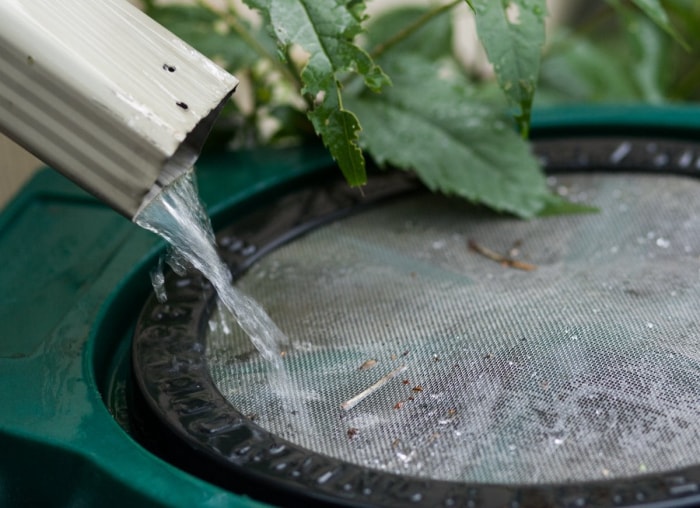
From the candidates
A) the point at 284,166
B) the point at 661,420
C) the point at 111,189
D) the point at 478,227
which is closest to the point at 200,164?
the point at 284,166

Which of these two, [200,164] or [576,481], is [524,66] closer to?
[576,481]

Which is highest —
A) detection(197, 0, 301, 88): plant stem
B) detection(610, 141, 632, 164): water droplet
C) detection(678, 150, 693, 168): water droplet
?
detection(197, 0, 301, 88): plant stem

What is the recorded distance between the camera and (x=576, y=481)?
2.24 feet

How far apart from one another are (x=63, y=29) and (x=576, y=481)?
542 mm

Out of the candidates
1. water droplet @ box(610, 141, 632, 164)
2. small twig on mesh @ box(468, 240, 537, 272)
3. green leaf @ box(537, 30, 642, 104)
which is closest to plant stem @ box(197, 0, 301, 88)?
small twig on mesh @ box(468, 240, 537, 272)

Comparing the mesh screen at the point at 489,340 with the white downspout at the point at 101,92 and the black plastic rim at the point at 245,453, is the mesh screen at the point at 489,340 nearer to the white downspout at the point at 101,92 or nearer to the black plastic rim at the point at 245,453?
the black plastic rim at the point at 245,453

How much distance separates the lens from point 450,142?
1107 millimetres

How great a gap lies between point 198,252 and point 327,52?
242mm

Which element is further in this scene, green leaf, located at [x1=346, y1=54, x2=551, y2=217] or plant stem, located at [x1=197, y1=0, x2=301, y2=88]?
plant stem, located at [x1=197, y1=0, x2=301, y2=88]

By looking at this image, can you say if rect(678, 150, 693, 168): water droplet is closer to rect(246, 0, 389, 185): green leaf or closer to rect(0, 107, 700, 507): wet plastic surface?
rect(0, 107, 700, 507): wet plastic surface

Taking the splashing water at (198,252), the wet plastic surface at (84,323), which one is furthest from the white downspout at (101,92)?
the wet plastic surface at (84,323)

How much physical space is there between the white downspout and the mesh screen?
25cm

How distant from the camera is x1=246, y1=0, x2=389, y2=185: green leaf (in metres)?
0.77

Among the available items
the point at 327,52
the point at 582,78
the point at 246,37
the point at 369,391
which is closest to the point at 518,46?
the point at 327,52
